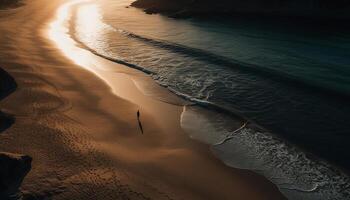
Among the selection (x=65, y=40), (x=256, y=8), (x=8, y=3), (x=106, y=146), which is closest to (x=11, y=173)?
(x=106, y=146)

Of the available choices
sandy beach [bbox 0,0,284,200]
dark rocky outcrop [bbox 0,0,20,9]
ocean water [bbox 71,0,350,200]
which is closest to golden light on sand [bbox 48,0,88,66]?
ocean water [bbox 71,0,350,200]

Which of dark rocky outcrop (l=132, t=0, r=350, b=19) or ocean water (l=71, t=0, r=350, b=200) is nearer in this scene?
ocean water (l=71, t=0, r=350, b=200)

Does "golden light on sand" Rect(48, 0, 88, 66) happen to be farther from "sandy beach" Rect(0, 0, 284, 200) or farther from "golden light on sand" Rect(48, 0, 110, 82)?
"sandy beach" Rect(0, 0, 284, 200)

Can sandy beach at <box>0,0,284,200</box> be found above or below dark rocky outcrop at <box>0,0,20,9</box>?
below

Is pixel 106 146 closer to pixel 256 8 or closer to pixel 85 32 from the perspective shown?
pixel 85 32

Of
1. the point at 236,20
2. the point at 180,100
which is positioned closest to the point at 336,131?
the point at 180,100

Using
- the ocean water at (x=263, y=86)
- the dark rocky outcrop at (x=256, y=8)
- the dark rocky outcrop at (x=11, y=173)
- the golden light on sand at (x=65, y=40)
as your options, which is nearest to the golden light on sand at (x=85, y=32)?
the golden light on sand at (x=65, y=40)

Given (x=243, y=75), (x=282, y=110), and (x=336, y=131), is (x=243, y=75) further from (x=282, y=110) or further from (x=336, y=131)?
(x=336, y=131)
